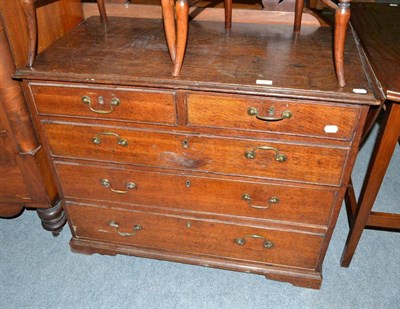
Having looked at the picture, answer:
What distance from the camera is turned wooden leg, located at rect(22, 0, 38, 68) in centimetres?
137

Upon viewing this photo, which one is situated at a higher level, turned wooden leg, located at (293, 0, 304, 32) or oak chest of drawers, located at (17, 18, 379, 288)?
turned wooden leg, located at (293, 0, 304, 32)

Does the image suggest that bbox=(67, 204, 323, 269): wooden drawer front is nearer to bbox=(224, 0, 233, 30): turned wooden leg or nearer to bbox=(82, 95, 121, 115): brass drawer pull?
bbox=(82, 95, 121, 115): brass drawer pull

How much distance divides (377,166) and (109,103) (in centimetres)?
110

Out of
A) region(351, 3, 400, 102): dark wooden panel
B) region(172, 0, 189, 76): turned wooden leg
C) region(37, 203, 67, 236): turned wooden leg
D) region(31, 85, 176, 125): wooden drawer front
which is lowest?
region(37, 203, 67, 236): turned wooden leg

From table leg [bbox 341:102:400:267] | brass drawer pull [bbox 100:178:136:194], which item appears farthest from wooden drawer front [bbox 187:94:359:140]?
brass drawer pull [bbox 100:178:136:194]

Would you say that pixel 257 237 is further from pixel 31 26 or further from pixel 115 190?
pixel 31 26

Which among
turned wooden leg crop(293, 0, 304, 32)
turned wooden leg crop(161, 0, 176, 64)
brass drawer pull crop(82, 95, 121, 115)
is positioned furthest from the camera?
turned wooden leg crop(293, 0, 304, 32)

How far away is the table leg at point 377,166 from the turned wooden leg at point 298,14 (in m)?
0.52

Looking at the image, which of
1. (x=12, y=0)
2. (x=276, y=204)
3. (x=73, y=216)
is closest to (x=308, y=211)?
(x=276, y=204)

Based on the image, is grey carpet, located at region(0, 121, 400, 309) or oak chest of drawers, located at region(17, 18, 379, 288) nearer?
oak chest of drawers, located at region(17, 18, 379, 288)

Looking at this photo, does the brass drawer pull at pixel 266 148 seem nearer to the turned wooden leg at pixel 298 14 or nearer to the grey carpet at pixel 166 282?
the turned wooden leg at pixel 298 14

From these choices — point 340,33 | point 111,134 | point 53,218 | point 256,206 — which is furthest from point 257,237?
point 53,218

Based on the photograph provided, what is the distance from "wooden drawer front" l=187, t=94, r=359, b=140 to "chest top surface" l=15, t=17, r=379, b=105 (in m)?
0.05

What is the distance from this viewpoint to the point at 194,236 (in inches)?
70.7
